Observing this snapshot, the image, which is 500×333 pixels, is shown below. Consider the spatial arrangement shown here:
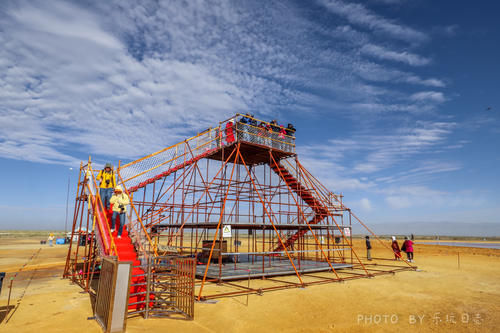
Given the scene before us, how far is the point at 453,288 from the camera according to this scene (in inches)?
587

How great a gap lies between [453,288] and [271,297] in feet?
31.7

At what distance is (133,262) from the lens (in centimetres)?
954

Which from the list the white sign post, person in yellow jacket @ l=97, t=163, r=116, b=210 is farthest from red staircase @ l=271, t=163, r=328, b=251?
person in yellow jacket @ l=97, t=163, r=116, b=210

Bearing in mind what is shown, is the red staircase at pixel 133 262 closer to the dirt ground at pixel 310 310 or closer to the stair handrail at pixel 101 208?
the stair handrail at pixel 101 208

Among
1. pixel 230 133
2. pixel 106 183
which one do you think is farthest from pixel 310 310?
pixel 230 133

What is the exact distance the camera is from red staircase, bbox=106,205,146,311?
974cm

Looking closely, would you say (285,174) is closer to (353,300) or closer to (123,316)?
(353,300)

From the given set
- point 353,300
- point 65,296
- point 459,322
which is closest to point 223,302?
point 353,300

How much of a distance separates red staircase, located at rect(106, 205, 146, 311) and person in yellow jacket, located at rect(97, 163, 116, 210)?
0.61 metres

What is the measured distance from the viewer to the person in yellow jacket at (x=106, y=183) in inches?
538

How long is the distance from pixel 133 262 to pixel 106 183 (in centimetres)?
570

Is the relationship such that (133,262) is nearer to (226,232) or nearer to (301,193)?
(226,232)

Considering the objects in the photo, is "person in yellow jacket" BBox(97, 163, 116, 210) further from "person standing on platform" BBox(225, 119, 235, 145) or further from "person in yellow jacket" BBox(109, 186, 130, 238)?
"person standing on platform" BBox(225, 119, 235, 145)

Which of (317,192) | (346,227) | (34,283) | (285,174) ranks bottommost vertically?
(34,283)
